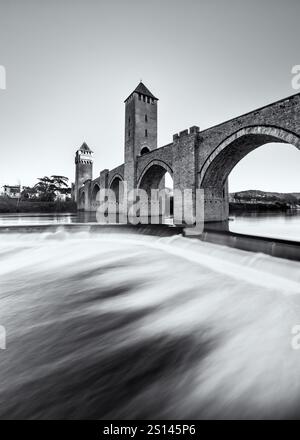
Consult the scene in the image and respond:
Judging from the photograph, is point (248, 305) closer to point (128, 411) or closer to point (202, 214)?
point (128, 411)

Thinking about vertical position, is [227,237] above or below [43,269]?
above

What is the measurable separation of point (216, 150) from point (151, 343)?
497 inches

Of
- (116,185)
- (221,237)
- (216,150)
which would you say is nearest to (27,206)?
(116,185)

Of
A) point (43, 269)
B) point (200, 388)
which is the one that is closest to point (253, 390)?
point (200, 388)

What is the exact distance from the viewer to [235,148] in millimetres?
12539

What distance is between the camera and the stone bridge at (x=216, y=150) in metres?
9.56

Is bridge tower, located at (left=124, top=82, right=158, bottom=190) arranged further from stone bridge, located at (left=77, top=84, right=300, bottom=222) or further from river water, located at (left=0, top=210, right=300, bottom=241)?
river water, located at (left=0, top=210, right=300, bottom=241)

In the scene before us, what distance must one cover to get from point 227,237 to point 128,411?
595cm

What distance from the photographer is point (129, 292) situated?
3.86m

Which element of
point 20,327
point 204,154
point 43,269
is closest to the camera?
point 20,327

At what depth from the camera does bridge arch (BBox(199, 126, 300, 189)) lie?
978 cm

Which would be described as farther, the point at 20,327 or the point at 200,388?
the point at 20,327

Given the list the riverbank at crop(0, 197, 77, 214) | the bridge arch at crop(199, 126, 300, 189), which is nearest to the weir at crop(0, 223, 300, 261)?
the bridge arch at crop(199, 126, 300, 189)

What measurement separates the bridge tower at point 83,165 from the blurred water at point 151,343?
44578 mm
